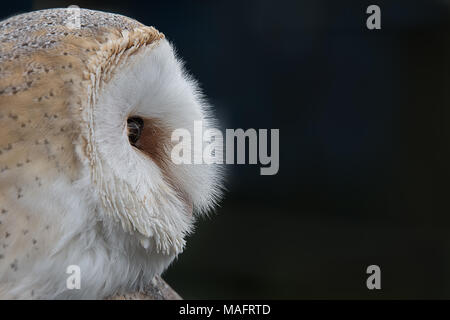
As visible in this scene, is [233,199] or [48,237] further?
[233,199]

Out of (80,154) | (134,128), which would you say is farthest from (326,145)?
(80,154)

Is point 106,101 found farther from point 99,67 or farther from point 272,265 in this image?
point 272,265

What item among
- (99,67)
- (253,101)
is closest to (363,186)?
(253,101)

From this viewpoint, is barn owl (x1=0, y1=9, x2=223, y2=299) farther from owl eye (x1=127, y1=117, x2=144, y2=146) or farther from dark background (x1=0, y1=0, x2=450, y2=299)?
dark background (x1=0, y1=0, x2=450, y2=299)

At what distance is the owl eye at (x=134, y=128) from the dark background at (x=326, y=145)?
1.49 m

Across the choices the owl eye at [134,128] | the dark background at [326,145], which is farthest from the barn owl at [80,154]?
the dark background at [326,145]

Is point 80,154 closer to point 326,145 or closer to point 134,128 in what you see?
point 134,128

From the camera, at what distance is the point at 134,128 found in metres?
0.86

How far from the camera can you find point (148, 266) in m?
0.89

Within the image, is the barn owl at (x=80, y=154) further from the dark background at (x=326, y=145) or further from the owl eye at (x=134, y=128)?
the dark background at (x=326, y=145)

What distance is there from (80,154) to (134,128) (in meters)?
0.16

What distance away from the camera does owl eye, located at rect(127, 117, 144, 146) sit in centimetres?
85

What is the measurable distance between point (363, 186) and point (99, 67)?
7.50ft

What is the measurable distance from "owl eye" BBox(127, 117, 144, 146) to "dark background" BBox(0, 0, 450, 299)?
1494mm
